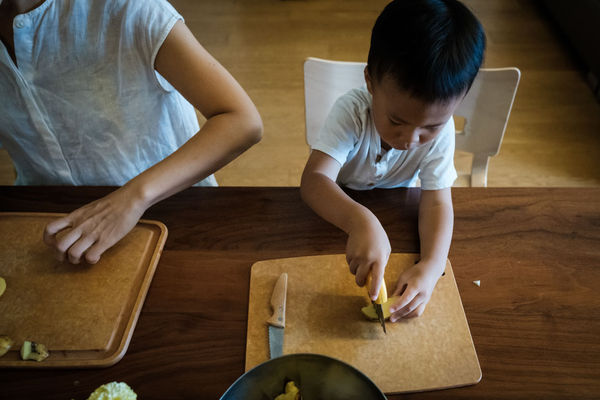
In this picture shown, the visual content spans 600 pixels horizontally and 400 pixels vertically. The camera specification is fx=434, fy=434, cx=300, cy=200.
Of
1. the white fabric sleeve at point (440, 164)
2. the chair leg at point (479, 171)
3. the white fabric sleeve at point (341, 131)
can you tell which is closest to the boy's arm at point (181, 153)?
the white fabric sleeve at point (341, 131)

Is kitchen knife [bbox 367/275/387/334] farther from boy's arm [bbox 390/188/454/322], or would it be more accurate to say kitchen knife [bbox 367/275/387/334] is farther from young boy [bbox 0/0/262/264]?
young boy [bbox 0/0/262/264]

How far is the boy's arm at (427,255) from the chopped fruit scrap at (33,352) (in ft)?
1.68

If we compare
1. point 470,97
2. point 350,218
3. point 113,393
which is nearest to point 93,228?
point 113,393

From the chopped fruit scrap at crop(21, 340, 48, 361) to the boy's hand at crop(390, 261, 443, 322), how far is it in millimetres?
510

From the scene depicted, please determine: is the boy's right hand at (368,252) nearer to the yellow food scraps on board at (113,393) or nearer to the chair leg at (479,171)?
the yellow food scraps on board at (113,393)

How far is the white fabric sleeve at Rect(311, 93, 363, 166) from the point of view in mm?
883

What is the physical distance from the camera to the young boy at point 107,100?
0.76m

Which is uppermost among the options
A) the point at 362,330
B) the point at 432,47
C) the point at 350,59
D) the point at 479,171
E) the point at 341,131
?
the point at 432,47

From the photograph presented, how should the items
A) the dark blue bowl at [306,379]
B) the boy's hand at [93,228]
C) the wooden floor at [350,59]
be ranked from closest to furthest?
the dark blue bowl at [306,379] → the boy's hand at [93,228] → the wooden floor at [350,59]

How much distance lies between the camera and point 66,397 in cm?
60

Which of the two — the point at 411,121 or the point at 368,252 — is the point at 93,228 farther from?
the point at 411,121

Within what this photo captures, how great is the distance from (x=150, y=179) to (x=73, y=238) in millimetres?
158

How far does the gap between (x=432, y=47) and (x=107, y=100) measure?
2.20 feet

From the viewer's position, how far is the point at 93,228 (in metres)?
0.74
